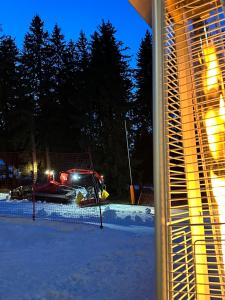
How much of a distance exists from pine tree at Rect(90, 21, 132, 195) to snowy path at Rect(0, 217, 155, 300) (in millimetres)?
19629

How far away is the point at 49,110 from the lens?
3788 cm

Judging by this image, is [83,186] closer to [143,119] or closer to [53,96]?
[143,119]

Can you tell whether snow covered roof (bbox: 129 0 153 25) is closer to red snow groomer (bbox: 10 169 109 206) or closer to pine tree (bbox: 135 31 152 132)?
red snow groomer (bbox: 10 169 109 206)

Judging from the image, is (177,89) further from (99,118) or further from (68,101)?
(68,101)

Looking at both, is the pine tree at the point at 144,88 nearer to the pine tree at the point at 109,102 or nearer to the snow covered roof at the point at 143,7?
the pine tree at the point at 109,102

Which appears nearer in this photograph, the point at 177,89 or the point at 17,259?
the point at 177,89

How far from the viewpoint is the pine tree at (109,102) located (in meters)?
29.8

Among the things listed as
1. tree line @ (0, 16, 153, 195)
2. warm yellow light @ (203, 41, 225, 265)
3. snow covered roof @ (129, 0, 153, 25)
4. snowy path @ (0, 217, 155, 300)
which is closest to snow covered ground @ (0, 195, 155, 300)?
snowy path @ (0, 217, 155, 300)

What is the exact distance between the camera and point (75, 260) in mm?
6680

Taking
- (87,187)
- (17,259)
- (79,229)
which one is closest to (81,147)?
(87,187)

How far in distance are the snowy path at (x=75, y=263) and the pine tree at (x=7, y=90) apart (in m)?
29.6

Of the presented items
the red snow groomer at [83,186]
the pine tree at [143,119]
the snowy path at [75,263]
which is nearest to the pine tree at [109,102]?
the pine tree at [143,119]

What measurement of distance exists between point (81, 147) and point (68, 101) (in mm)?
5337

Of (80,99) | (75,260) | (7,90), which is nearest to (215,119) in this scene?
(75,260)
